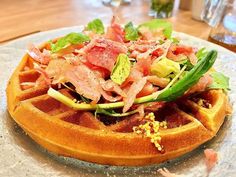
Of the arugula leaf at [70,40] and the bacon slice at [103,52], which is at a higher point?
the bacon slice at [103,52]

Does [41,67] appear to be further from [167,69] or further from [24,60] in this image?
[167,69]

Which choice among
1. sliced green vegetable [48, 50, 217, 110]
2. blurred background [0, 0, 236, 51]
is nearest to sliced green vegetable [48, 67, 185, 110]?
sliced green vegetable [48, 50, 217, 110]

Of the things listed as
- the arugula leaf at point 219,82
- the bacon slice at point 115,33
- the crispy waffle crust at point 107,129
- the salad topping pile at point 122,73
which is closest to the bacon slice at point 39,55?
the salad topping pile at point 122,73

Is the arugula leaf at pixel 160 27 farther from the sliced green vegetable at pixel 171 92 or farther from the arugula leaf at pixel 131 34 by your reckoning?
the sliced green vegetable at pixel 171 92

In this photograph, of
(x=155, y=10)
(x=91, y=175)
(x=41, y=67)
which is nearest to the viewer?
(x=91, y=175)

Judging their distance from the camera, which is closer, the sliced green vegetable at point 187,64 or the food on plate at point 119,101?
the food on plate at point 119,101

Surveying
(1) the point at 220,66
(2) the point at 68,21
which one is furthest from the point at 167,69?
(2) the point at 68,21

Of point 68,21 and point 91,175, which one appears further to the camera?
point 68,21

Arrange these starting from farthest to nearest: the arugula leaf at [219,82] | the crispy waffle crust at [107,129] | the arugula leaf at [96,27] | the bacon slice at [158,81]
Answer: the arugula leaf at [96,27]
the arugula leaf at [219,82]
the bacon slice at [158,81]
the crispy waffle crust at [107,129]
